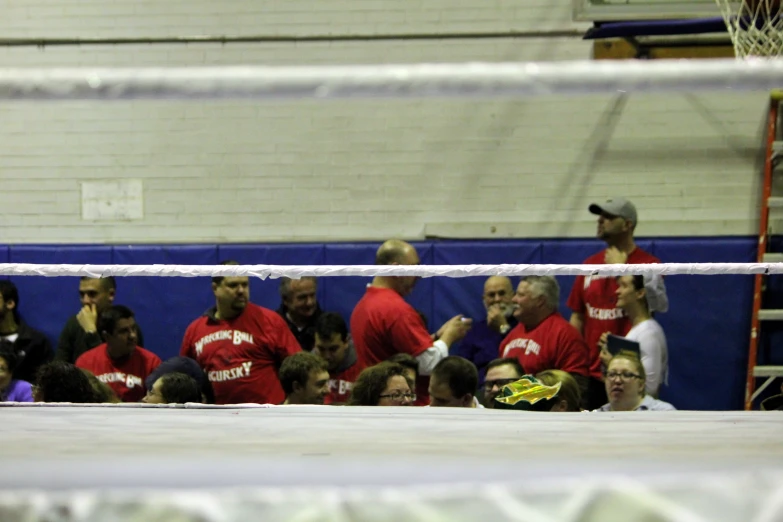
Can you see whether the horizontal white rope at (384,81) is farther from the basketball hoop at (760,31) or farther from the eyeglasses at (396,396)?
the basketball hoop at (760,31)

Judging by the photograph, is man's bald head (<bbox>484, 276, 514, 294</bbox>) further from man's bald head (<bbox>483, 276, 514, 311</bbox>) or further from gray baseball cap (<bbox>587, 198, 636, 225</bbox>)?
gray baseball cap (<bbox>587, 198, 636, 225</bbox>)

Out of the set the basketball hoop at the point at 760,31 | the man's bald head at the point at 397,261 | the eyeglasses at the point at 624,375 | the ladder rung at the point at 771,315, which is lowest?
Answer: the eyeglasses at the point at 624,375

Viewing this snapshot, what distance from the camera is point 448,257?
5434 mm

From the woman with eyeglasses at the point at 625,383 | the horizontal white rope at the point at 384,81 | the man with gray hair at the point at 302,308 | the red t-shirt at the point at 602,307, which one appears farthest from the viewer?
the man with gray hair at the point at 302,308

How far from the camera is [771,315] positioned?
5.08 m

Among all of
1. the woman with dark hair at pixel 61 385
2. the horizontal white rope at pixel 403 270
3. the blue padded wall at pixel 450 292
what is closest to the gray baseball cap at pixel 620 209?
the blue padded wall at pixel 450 292

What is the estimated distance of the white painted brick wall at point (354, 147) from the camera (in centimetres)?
555

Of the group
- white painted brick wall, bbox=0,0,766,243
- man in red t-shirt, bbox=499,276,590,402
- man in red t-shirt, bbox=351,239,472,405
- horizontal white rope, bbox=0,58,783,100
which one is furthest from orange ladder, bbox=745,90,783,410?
horizontal white rope, bbox=0,58,783,100

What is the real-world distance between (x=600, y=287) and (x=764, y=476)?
343 cm

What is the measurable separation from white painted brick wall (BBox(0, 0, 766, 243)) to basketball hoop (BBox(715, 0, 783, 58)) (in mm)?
1284

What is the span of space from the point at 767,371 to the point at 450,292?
5.82 feet

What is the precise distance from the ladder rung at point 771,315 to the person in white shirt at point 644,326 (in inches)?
49.1

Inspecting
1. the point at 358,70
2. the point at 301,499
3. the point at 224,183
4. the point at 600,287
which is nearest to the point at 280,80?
the point at 358,70

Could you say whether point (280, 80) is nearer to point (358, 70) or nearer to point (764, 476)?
point (358, 70)
